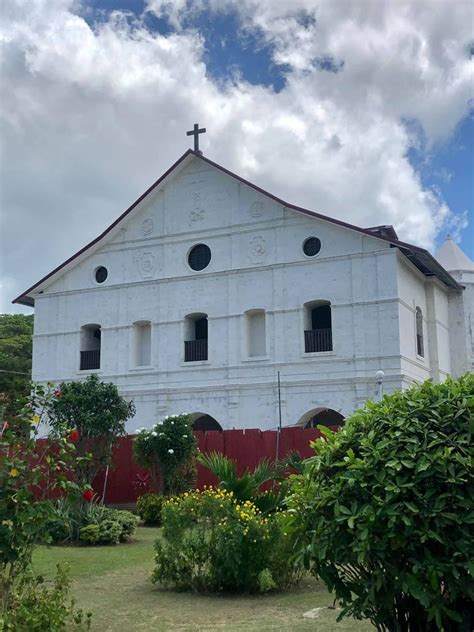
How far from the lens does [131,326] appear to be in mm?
27828

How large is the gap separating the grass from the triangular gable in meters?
16.1

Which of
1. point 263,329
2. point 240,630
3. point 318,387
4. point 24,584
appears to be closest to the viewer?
point 24,584

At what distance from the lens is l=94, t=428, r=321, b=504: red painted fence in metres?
18.5

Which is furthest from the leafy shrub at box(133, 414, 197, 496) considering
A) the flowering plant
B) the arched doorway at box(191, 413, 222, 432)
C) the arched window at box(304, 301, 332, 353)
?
the flowering plant

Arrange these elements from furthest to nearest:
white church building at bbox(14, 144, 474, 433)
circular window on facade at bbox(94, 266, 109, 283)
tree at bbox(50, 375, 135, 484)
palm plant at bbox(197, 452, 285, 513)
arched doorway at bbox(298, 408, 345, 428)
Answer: circular window on facade at bbox(94, 266, 109, 283)
arched doorway at bbox(298, 408, 345, 428)
white church building at bbox(14, 144, 474, 433)
tree at bbox(50, 375, 135, 484)
palm plant at bbox(197, 452, 285, 513)

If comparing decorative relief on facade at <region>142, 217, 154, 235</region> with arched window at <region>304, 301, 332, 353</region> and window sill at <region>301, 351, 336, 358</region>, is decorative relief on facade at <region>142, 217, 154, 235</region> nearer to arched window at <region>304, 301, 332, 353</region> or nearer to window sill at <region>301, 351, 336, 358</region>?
arched window at <region>304, 301, 332, 353</region>

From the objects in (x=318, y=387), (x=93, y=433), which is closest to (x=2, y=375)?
(x=318, y=387)

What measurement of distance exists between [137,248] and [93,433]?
1355 centimetres

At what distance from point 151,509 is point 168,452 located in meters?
1.37

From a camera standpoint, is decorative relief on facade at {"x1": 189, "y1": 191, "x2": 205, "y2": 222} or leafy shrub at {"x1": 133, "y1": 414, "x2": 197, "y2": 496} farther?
decorative relief on facade at {"x1": 189, "y1": 191, "x2": 205, "y2": 222}

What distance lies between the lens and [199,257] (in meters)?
27.2

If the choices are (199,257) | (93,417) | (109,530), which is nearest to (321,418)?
(199,257)

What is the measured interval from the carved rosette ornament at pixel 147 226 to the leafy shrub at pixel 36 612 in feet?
75.2

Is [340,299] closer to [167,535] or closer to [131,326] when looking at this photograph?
[131,326]
